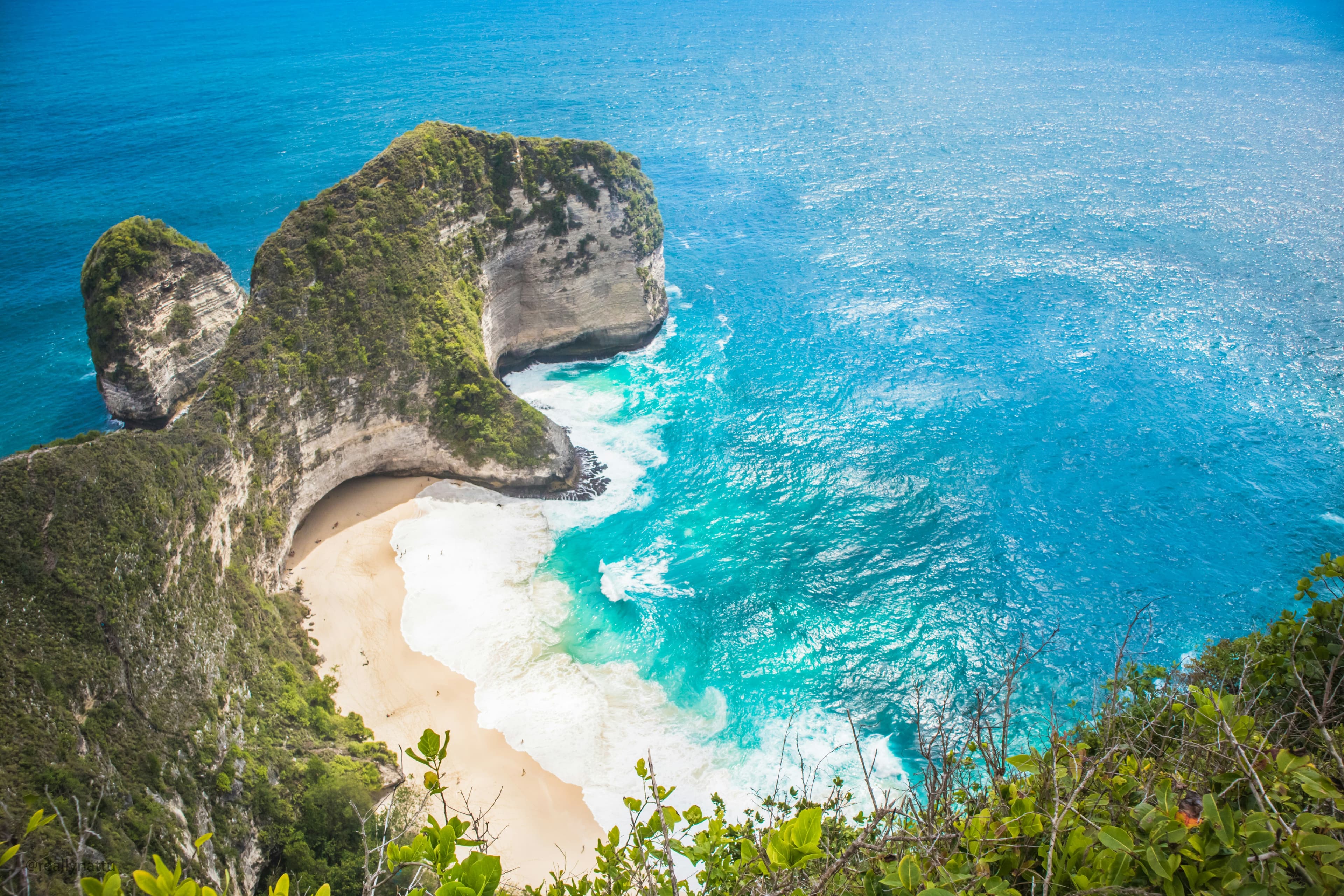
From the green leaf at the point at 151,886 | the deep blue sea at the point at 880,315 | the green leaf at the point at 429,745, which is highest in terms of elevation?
the green leaf at the point at 151,886

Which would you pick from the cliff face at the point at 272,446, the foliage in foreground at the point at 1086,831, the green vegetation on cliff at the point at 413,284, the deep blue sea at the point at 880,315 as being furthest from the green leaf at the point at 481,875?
the green vegetation on cliff at the point at 413,284

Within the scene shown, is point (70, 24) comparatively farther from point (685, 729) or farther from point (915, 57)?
point (685, 729)

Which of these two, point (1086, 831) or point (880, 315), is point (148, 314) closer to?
point (880, 315)

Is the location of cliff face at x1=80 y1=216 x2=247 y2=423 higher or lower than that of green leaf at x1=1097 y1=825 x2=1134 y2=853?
lower

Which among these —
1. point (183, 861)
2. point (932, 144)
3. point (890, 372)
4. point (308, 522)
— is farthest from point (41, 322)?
point (932, 144)

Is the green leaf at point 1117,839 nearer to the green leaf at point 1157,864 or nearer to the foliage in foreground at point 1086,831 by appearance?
the foliage in foreground at point 1086,831

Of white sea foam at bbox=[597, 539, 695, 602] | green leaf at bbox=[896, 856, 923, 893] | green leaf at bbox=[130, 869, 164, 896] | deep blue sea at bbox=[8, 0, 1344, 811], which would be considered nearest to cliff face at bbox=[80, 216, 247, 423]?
deep blue sea at bbox=[8, 0, 1344, 811]

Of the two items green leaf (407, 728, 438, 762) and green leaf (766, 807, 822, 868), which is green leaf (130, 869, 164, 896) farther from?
green leaf (766, 807, 822, 868)
